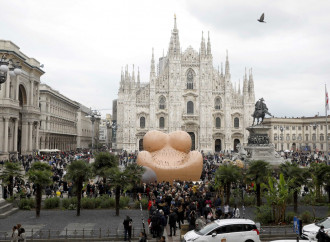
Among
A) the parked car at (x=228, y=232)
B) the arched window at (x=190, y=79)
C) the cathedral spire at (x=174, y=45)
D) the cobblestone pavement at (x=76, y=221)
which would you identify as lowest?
the cobblestone pavement at (x=76, y=221)

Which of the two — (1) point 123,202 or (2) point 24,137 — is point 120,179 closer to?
(1) point 123,202

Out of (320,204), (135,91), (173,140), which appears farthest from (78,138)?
(320,204)

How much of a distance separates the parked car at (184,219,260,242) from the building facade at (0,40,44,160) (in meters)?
30.1

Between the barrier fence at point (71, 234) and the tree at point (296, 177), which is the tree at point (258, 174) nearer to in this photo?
the tree at point (296, 177)

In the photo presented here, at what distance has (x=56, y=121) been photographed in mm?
65688

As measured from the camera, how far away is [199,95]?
6444 centimetres

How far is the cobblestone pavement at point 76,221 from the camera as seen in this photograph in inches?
516

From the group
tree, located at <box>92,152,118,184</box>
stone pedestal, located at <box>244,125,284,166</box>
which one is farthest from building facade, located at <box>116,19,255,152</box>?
tree, located at <box>92,152,118,184</box>

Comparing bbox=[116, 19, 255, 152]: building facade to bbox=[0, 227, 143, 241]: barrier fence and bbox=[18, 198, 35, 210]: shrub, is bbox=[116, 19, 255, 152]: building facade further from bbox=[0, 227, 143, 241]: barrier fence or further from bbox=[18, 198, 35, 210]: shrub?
bbox=[0, 227, 143, 241]: barrier fence

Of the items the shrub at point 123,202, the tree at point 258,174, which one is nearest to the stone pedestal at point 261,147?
the tree at point 258,174

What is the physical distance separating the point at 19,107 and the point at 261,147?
27066 millimetres

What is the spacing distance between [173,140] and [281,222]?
40.0 ft

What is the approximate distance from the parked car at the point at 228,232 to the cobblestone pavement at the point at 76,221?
2103 mm

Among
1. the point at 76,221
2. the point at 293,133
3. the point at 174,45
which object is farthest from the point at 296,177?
the point at 293,133
